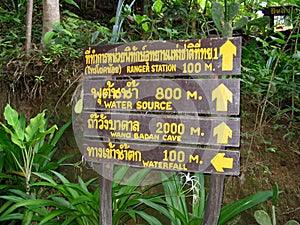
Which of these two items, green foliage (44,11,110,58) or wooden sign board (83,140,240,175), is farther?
green foliage (44,11,110,58)

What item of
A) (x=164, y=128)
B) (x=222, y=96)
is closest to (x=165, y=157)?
(x=164, y=128)

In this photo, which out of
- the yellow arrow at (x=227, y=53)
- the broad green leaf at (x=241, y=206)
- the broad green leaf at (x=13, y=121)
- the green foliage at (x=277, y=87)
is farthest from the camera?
the green foliage at (x=277, y=87)

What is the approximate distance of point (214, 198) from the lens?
155cm

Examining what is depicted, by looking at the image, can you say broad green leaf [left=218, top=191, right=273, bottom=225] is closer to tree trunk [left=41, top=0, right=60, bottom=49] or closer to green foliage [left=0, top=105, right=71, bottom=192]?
green foliage [left=0, top=105, right=71, bottom=192]

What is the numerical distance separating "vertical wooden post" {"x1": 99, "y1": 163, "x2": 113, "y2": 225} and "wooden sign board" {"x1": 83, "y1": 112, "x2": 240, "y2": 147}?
187mm

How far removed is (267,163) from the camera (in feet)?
8.00

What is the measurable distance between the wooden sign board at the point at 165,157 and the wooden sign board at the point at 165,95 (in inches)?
6.4

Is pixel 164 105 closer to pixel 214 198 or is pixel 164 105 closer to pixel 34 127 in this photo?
pixel 214 198

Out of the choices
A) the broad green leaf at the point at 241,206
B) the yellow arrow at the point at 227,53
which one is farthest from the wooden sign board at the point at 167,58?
the broad green leaf at the point at 241,206

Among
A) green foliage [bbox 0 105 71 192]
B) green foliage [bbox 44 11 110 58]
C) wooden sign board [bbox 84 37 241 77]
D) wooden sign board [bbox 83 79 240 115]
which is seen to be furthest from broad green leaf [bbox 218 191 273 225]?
green foliage [bbox 44 11 110 58]

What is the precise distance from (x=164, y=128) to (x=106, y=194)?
0.51 metres

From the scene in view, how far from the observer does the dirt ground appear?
2.34m

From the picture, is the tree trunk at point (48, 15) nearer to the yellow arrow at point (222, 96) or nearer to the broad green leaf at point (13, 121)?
the broad green leaf at point (13, 121)

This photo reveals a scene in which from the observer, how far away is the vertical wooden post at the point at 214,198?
60.4 inches
